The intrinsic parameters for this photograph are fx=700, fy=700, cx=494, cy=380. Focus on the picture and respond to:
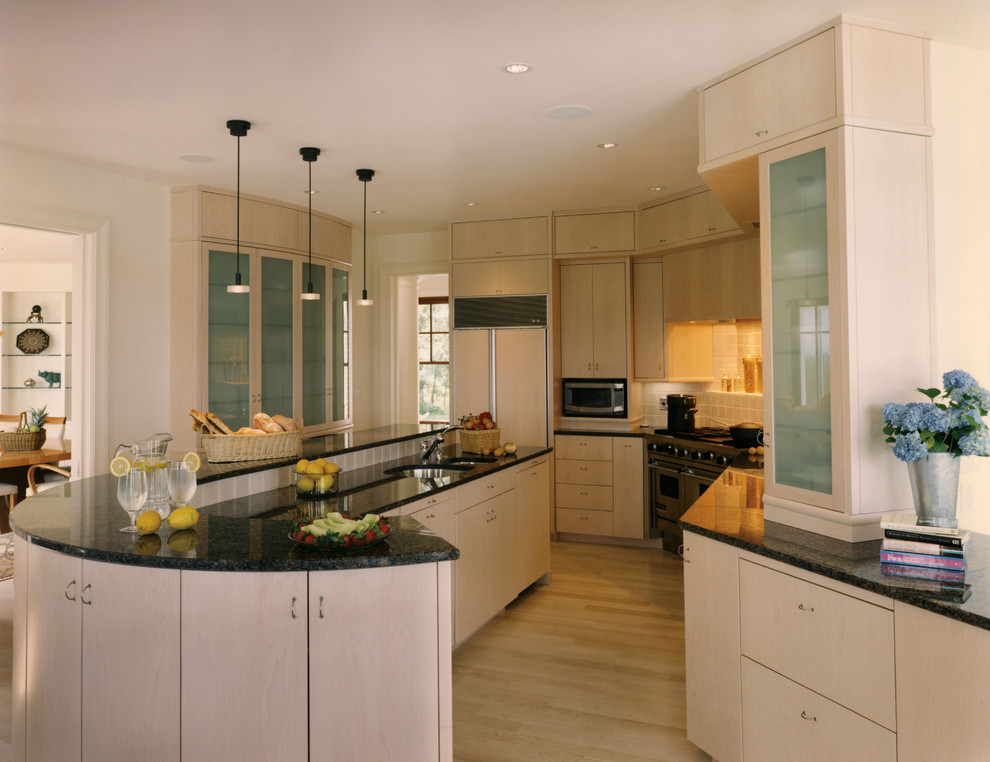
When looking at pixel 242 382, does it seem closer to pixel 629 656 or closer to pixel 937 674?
pixel 629 656

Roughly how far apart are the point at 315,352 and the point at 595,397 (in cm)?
240

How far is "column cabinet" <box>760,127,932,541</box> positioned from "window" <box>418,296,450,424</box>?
6.93m

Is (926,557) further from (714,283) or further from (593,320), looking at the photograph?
(593,320)

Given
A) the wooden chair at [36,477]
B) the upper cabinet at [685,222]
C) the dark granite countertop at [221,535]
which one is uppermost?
the upper cabinet at [685,222]

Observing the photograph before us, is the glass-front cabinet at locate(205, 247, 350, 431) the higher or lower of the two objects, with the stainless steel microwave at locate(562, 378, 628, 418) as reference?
higher

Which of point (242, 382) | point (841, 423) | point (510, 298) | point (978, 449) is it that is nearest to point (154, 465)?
point (841, 423)

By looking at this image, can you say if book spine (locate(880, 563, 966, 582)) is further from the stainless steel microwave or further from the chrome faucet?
the stainless steel microwave

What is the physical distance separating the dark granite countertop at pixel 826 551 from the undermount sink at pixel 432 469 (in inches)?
61.0

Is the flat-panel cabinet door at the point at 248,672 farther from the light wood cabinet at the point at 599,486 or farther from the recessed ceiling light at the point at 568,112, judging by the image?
the light wood cabinet at the point at 599,486

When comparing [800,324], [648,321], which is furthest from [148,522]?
[648,321]

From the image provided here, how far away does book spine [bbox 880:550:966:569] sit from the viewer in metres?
1.90

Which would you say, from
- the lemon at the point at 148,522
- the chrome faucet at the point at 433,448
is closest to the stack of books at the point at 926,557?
the lemon at the point at 148,522

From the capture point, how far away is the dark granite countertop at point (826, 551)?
176 cm

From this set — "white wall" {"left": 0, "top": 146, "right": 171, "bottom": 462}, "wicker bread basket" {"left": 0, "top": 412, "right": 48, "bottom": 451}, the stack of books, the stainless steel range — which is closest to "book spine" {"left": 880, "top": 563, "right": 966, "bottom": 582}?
the stack of books
